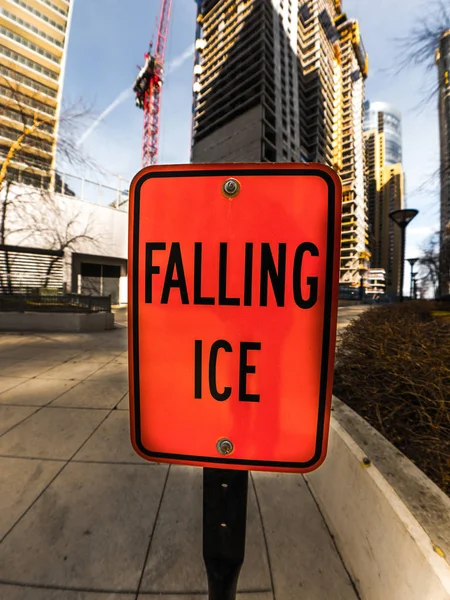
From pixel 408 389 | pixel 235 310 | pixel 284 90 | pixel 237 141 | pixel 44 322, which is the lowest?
pixel 44 322

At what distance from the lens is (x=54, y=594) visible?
1.39 meters

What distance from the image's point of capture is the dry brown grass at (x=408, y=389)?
1681 millimetres

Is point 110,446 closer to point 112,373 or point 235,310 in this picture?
point 112,373

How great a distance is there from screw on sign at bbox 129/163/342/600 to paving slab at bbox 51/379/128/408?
3.18m

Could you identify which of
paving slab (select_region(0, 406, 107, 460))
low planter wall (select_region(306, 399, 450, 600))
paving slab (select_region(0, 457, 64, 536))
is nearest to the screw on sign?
low planter wall (select_region(306, 399, 450, 600))

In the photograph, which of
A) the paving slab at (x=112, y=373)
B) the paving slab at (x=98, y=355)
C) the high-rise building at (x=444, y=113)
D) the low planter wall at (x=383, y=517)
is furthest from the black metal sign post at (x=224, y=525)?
the high-rise building at (x=444, y=113)

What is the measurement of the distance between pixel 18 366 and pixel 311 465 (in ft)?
20.1

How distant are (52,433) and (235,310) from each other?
120 inches

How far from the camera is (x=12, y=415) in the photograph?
10.3ft

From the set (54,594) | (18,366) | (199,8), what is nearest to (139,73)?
(199,8)

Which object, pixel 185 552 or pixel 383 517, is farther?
pixel 185 552

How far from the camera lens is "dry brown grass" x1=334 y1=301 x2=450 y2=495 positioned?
1681 millimetres

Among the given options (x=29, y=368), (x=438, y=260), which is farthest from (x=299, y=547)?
(x=438, y=260)

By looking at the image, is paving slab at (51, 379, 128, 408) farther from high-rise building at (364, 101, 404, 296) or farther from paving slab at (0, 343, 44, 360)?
high-rise building at (364, 101, 404, 296)
